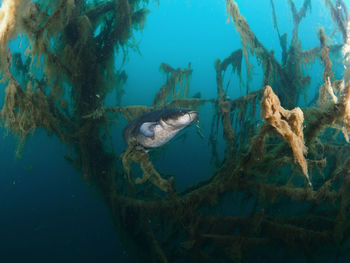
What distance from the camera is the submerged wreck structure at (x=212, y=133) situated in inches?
106

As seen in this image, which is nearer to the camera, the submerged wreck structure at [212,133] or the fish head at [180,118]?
the fish head at [180,118]

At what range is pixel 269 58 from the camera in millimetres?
4273

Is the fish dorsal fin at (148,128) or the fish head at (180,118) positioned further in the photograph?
the fish dorsal fin at (148,128)

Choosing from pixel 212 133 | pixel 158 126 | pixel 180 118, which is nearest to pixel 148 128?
pixel 158 126

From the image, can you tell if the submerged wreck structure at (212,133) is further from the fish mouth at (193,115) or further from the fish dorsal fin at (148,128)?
the fish mouth at (193,115)

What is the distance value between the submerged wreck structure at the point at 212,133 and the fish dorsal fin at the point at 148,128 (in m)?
0.29

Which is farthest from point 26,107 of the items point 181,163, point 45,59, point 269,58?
point 181,163

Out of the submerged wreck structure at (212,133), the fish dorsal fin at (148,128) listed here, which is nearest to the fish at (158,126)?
the fish dorsal fin at (148,128)

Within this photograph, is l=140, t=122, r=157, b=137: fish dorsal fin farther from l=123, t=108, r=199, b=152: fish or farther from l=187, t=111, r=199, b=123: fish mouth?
l=187, t=111, r=199, b=123: fish mouth

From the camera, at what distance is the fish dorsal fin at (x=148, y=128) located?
2773 millimetres

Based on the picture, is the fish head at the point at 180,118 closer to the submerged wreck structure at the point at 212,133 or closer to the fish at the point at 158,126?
the fish at the point at 158,126

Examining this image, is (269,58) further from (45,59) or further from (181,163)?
(181,163)

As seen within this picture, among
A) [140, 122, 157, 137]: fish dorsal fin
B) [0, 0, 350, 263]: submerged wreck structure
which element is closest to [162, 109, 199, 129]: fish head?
[140, 122, 157, 137]: fish dorsal fin

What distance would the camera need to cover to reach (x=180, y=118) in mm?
2561
